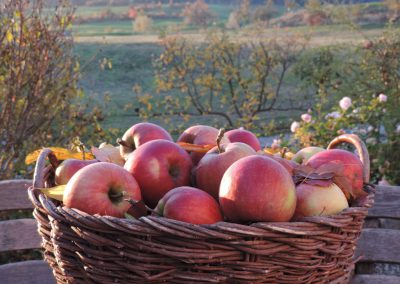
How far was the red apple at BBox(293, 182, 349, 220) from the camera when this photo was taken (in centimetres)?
114

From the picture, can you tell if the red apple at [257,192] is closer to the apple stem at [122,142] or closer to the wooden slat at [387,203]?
the apple stem at [122,142]

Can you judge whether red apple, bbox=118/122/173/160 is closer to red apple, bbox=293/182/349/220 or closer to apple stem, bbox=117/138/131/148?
apple stem, bbox=117/138/131/148

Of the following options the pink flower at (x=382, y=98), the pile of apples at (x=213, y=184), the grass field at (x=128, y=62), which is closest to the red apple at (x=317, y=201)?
the pile of apples at (x=213, y=184)

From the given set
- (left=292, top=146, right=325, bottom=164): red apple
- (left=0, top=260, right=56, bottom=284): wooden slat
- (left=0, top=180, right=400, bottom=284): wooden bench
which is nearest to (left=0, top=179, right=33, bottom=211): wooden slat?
(left=0, top=180, right=400, bottom=284): wooden bench

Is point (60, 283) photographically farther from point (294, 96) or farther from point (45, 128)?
point (294, 96)

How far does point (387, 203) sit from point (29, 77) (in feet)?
7.19

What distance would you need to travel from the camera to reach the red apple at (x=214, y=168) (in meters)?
1.19

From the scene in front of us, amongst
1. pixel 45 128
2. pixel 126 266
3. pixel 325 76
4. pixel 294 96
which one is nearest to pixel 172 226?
pixel 126 266

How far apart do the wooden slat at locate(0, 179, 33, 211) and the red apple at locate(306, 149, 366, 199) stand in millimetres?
878

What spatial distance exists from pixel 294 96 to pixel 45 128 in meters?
4.77

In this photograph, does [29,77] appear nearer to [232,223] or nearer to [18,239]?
[18,239]

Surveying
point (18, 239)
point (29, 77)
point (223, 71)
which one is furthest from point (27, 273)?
point (223, 71)

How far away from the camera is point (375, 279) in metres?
1.69

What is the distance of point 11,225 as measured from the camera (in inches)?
70.5
